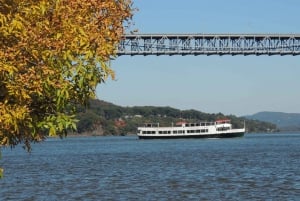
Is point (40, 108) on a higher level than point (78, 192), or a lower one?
higher

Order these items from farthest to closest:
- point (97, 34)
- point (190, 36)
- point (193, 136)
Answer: point (193, 136)
point (190, 36)
point (97, 34)

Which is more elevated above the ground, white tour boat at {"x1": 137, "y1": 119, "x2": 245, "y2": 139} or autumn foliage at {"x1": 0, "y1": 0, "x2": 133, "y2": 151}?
white tour boat at {"x1": 137, "y1": 119, "x2": 245, "y2": 139}

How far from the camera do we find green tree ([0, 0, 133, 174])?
21.8 ft

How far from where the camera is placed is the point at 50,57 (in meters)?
6.88

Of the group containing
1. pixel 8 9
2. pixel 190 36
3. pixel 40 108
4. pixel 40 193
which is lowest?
pixel 40 193

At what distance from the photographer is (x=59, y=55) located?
6980 mm

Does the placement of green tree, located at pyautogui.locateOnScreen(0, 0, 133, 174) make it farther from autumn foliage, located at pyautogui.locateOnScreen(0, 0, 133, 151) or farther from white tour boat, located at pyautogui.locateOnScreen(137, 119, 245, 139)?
white tour boat, located at pyautogui.locateOnScreen(137, 119, 245, 139)

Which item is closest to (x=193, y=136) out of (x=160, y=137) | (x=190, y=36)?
(x=160, y=137)

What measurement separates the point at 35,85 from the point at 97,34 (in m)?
1.02

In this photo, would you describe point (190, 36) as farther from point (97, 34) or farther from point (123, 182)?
point (97, 34)

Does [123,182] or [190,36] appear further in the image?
[190,36]

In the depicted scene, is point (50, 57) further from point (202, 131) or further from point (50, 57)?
point (202, 131)

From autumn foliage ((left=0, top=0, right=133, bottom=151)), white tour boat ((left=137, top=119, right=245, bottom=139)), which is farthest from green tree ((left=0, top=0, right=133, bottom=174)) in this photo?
white tour boat ((left=137, top=119, right=245, bottom=139))

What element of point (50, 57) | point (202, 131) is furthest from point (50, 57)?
point (202, 131)
